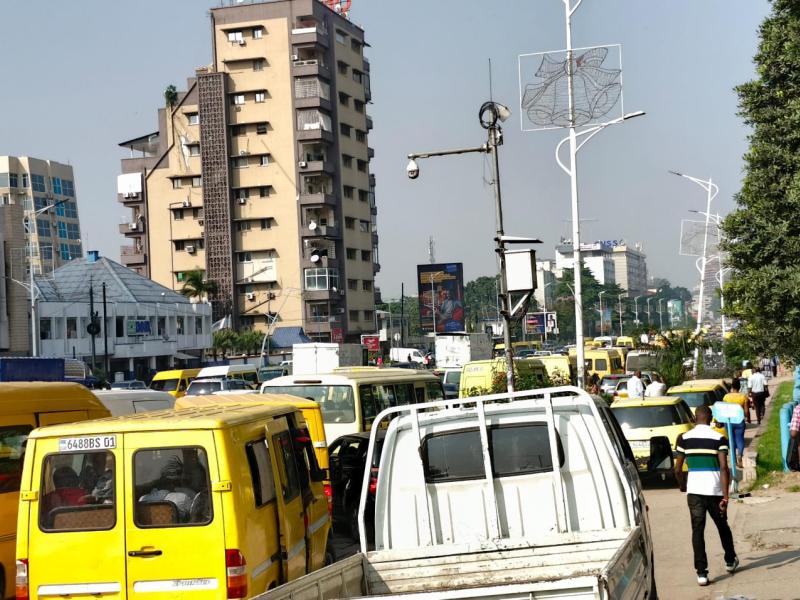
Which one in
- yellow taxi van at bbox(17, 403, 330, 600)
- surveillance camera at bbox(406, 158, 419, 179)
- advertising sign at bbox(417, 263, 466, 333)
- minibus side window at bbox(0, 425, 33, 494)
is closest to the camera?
yellow taxi van at bbox(17, 403, 330, 600)

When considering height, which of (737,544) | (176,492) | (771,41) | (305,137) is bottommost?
(737,544)

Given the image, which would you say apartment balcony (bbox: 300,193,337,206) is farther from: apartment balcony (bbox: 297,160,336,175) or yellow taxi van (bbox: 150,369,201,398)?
yellow taxi van (bbox: 150,369,201,398)

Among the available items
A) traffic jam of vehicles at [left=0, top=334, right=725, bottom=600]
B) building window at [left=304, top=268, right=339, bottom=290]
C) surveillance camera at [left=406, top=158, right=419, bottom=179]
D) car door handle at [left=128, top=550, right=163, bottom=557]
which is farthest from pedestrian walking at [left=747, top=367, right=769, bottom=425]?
building window at [left=304, top=268, right=339, bottom=290]

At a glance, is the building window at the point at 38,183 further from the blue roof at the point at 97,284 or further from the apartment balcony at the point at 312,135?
the blue roof at the point at 97,284

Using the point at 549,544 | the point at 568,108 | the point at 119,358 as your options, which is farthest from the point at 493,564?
the point at 119,358

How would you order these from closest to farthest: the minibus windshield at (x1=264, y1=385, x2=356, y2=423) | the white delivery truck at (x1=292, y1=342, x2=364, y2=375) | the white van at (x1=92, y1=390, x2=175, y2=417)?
the white van at (x1=92, y1=390, x2=175, y2=417)
the minibus windshield at (x1=264, y1=385, x2=356, y2=423)
the white delivery truck at (x1=292, y1=342, x2=364, y2=375)

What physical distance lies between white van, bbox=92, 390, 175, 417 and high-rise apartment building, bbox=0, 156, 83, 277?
130 meters

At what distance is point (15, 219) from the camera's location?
56.0 meters

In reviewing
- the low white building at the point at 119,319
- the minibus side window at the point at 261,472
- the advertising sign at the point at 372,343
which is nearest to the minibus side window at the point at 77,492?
the minibus side window at the point at 261,472

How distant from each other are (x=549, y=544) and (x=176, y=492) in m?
2.58

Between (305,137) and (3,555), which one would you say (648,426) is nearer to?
(3,555)

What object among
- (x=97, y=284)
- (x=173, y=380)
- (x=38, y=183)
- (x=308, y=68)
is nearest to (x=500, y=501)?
(x=173, y=380)

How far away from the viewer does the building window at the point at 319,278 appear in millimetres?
93375

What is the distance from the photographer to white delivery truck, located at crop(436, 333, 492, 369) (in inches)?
2114
